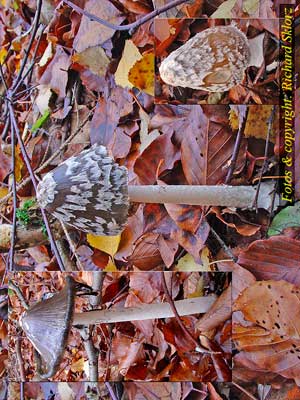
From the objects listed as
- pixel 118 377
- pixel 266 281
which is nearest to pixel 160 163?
pixel 266 281

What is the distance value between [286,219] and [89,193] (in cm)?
25

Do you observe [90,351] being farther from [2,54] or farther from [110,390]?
[2,54]

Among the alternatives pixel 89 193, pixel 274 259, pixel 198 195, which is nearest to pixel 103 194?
pixel 89 193

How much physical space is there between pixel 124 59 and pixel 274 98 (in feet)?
0.67

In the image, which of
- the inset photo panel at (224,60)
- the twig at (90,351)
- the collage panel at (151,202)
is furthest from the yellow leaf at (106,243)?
the inset photo panel at (224,60)

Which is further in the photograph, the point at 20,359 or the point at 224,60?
the point at 20,359

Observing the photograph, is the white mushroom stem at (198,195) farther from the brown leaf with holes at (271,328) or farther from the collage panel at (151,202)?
the brown leaf with holes at (271,328)

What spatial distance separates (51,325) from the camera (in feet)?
2.37

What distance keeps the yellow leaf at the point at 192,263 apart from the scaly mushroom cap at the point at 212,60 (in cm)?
21

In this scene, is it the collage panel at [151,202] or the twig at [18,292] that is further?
the twig at [18,292]

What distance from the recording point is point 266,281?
67 centimetres

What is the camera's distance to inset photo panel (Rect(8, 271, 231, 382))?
0.70 m

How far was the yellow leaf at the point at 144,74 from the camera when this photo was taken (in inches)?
26.9

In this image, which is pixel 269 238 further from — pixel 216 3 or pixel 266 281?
pixel 216 3
